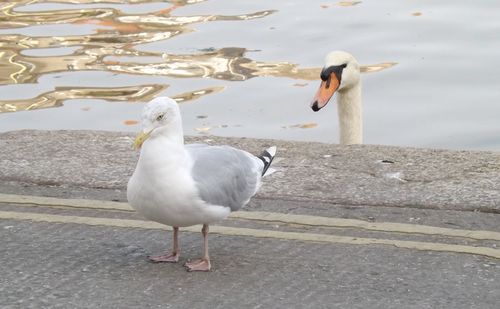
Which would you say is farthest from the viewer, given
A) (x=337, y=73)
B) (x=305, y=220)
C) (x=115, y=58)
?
(x=115, y=58)

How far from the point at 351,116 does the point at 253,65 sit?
3.30 m

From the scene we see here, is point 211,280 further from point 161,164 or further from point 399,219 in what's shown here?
point 399,219

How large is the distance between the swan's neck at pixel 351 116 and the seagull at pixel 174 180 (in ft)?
15.4

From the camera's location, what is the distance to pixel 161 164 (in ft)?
17.9

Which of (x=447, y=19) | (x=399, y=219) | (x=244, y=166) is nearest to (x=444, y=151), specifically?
(x=399, y=219)

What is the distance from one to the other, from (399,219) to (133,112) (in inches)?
241

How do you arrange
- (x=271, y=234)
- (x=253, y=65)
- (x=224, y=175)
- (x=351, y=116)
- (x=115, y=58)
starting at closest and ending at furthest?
(x=224, y=175)
(x=271, y=234)
(x=351, y=116)
(x=253, y=65)
(x=115, y=58)

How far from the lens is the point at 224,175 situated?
573 centimetres

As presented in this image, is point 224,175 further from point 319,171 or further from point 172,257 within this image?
point 319,171

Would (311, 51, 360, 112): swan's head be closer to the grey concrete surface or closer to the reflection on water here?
the grey concrete surface

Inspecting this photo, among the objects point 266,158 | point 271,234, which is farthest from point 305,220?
point 266,158

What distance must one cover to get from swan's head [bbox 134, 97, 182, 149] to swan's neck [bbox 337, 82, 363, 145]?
4.92 m

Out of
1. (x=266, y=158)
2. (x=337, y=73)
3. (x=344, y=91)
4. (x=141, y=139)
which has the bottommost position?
(x=344, y=91)

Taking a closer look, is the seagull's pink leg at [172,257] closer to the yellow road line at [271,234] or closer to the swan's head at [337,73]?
the yellow road line at [271,234]
